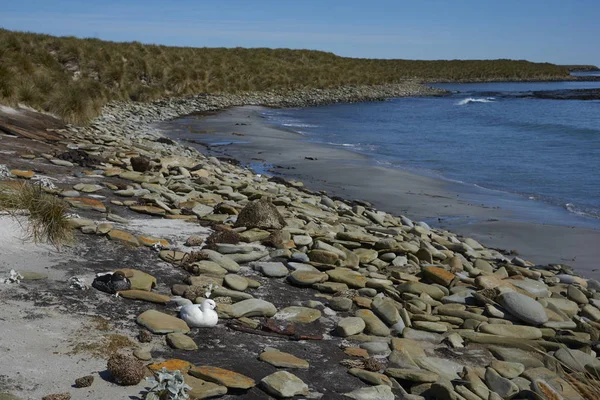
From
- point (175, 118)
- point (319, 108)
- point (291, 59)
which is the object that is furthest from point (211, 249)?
point (291, 59)

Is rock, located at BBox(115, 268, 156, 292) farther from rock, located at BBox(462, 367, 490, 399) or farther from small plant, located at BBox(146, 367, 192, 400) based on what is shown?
rock, located at BBox(462, 367, 490, 399)

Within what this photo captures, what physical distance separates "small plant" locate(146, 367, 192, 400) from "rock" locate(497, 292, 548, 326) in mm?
3382

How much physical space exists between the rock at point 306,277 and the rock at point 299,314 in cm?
59

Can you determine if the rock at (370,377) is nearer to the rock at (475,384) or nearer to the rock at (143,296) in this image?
the rock at (475,384)

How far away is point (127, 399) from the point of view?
131 inches

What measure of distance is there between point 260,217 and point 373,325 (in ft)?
8.18

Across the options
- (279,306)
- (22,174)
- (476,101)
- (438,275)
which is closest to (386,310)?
(279,306)

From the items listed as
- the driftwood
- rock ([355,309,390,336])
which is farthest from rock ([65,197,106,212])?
rock ([355,309,390,336])

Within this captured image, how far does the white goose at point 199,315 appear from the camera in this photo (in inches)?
176

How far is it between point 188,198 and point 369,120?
24.0m

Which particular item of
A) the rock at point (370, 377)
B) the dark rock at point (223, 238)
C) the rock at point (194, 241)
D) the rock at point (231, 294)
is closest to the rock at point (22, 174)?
the rock at point (194, 241)

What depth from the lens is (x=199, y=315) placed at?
4492 mm

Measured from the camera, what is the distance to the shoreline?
979 cm

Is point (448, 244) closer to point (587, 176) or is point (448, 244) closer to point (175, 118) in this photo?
point (587, 176)
